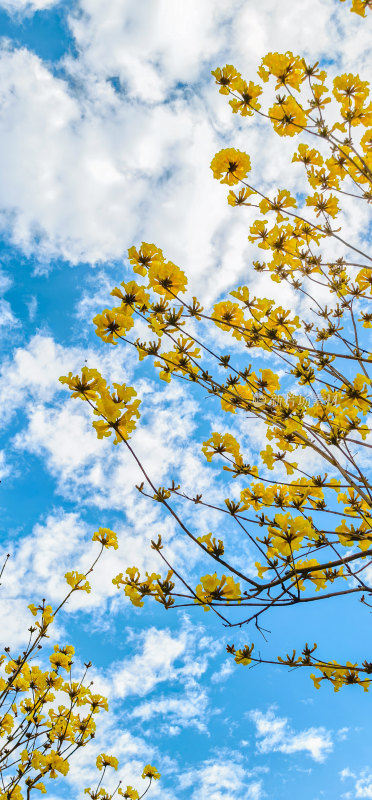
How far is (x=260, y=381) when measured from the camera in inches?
147

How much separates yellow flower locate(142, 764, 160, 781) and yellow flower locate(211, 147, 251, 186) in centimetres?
882

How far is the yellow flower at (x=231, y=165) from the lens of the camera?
3.49 metres

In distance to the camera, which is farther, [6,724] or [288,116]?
[6,724]

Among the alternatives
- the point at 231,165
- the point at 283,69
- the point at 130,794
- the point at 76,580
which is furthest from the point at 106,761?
the point at 283,69

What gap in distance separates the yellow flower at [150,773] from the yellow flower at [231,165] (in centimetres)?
882

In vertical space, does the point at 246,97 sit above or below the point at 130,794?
above

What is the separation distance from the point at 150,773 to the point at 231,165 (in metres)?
8.94

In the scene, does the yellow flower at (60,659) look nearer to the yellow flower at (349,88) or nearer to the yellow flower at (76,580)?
the yellow flower at (76,580)

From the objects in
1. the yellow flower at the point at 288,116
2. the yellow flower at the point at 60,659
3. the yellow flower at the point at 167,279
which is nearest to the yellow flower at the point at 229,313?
the yellow flower at the point at 167,279

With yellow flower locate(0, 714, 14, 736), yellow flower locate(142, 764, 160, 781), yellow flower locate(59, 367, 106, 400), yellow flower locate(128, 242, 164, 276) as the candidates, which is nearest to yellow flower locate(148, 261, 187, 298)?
yellow flower locate(128, 242, 164, 276)

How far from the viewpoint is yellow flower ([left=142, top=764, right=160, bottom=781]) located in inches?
261

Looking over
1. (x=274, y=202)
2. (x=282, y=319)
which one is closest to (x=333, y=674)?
(x=282, y=319)

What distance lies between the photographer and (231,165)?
11.7 feet

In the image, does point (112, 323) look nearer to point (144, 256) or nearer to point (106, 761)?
point (144, 256)
